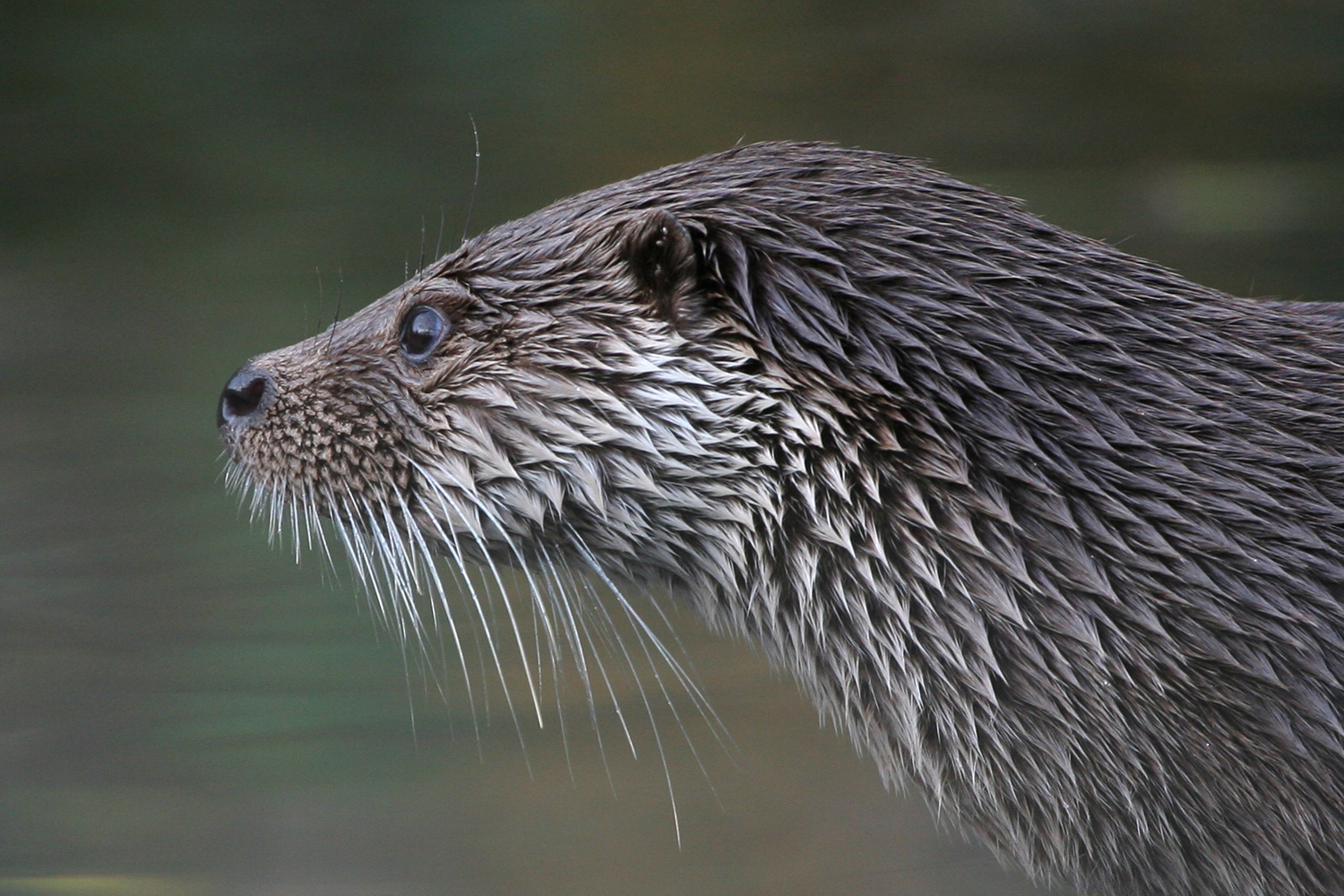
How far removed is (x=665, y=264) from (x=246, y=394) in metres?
0.57

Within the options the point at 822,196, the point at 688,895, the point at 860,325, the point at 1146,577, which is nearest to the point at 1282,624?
the point at 1146,577

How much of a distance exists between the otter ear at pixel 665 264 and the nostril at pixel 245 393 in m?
0.51

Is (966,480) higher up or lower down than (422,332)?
lower down

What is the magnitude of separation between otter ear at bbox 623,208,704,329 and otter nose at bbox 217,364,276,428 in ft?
1.65

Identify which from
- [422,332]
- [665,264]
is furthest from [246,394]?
[665,264]

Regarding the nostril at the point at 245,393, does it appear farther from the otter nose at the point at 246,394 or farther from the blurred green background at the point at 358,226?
the blurred green background at the point at 358,226

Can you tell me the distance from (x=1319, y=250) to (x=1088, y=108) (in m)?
0.63

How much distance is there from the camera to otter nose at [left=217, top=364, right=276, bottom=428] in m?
1.60

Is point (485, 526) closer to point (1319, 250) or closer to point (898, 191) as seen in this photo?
point (898, 191)

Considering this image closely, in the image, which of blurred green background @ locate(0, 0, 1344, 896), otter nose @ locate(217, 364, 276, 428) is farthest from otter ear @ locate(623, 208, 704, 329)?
blurred green background @ locate(0, 0, 1344, 896)

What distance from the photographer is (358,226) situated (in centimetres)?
315

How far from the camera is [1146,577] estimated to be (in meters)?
1.28

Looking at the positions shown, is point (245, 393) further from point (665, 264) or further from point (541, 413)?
point (665, 264)

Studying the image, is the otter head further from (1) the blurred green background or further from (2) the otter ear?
(1) the blurred green background
